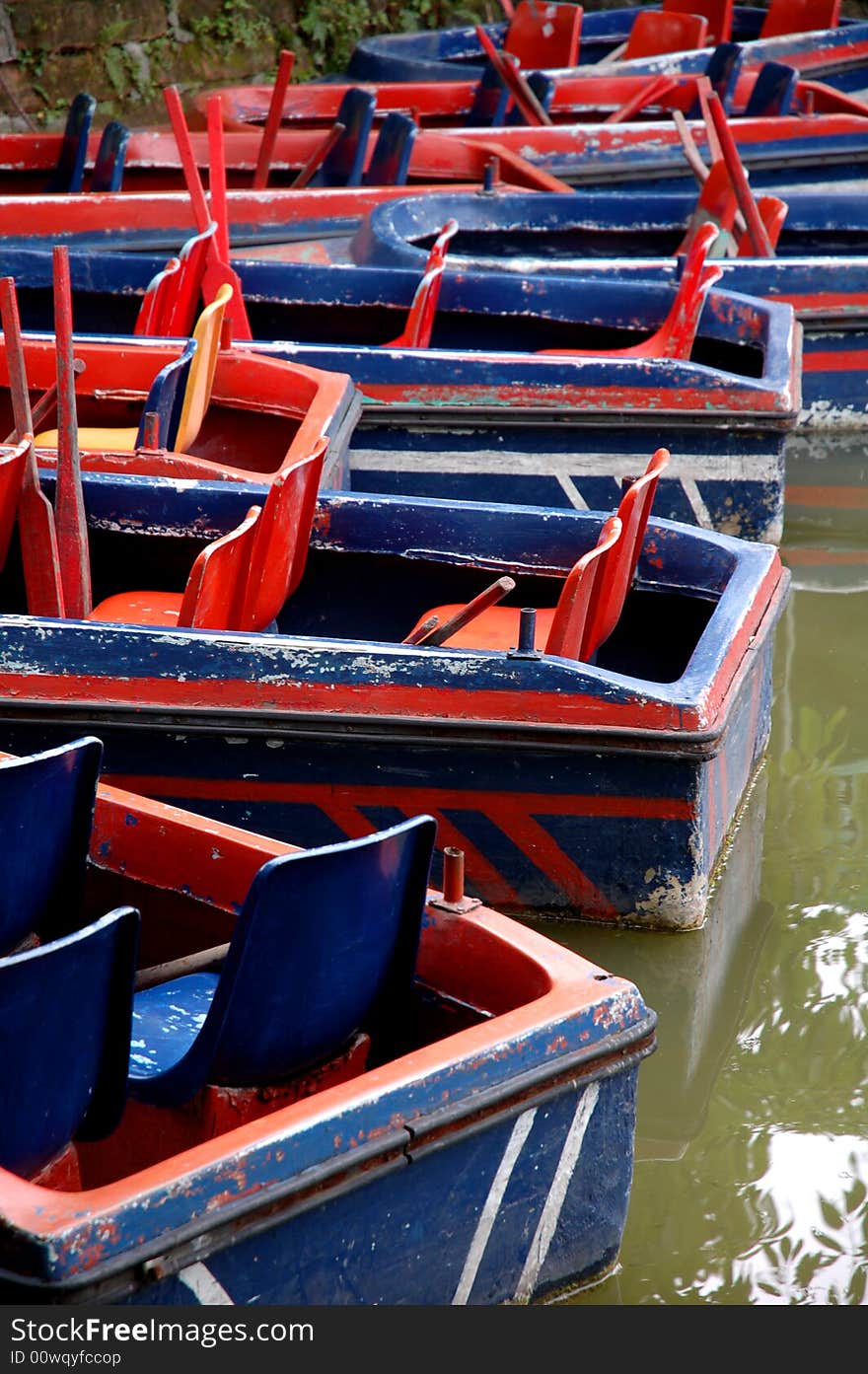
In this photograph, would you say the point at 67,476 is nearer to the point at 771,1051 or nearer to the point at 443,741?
the point at 443,741

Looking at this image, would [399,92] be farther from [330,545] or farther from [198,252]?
[330,545]

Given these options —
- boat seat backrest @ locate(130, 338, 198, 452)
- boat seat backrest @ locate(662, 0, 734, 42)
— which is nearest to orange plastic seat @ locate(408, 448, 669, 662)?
boat seat backrest @ locate(130, 338, 198, 452)

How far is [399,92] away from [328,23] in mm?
4133

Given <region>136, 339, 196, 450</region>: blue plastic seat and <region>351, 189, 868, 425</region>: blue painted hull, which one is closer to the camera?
<region>136, 339, 196, 450</region>: blue plastic seat

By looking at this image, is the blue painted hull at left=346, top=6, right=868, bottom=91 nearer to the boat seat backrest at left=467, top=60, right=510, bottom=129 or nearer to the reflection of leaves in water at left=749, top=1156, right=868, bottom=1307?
the boat seat backrest at left=467, top=60, right=510, bottom=129

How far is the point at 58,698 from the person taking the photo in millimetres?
3623

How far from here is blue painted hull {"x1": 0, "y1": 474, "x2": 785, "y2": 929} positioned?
141 inches

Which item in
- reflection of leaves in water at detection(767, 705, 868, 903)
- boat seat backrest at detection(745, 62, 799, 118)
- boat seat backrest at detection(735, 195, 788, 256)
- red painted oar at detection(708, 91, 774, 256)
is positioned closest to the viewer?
reflection of leaves in water at detection(767, 705, 868, 903)

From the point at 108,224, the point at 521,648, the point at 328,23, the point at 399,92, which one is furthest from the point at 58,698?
the point at 328,23

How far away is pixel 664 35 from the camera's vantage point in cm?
1202

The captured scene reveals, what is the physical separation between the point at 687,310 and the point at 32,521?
9.94ft

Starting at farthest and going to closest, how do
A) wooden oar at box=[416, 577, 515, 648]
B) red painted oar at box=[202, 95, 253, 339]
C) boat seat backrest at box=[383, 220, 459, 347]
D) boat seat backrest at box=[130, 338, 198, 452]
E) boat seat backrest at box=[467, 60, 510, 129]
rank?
boat seat backrest at box=[467, 60, 510, 129] < boat seat backrest at box=[383, 220, 459, 347] < red painted oar at box=[202, 95, 253, 339] < boat seat backrest at box=[130, 338, 198, 452] < wooden oar at box=[416, 577, 515, 648]

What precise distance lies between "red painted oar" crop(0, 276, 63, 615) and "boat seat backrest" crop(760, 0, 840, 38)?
1037cm

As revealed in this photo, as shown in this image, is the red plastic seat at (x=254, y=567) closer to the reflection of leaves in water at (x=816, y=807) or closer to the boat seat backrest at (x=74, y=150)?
the reflection of leaves in water at (x=816, y=807)
